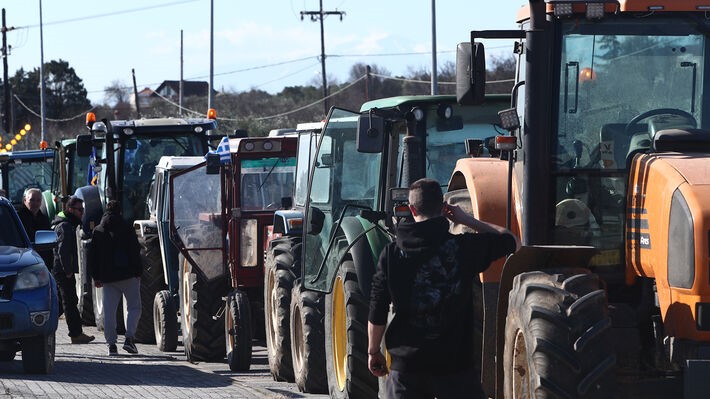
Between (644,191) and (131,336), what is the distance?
1017 cm

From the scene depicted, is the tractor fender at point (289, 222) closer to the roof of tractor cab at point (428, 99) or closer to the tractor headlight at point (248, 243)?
the tractor headlight at point (248, 243)

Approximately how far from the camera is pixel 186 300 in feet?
56.0

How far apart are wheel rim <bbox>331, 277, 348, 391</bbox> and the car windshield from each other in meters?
4.78

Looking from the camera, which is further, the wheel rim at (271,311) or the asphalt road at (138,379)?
the wheel rim at (271,311)

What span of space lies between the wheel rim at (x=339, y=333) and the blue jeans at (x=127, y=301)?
5909mm

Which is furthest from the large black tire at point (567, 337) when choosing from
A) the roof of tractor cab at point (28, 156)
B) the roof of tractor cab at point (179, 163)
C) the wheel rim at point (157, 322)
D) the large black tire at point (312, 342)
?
the roof of tractor cab at point (28, 156)

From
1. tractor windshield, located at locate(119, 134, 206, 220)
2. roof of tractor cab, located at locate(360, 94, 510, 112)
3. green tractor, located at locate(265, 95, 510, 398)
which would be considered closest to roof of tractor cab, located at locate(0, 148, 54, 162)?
tractor windshield, located at locate(119, 134, 206, 220)

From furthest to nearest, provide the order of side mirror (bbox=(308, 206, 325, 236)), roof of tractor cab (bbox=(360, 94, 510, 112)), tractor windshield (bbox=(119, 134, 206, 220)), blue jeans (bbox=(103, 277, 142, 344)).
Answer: tractor windshield (bbox=(119, 134, 206, 220)), blue jeans (bbox=(103, 277, 142, 344)), side mirror (bbox=(308, 206, 325, 236)), roof of tractor cab (bbox=(360, 94, 510, 112))

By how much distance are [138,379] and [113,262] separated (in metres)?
3.12

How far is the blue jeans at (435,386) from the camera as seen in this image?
24.0ft

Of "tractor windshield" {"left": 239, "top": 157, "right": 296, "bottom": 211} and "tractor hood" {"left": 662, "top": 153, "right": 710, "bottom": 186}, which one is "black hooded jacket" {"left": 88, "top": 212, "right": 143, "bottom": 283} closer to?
"tractor windshield" {"left": 239, "top": 157, "right": 296, "bottom": 211}

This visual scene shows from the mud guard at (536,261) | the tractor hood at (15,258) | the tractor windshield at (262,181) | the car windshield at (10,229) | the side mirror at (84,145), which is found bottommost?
the tractor hood at (15,258)

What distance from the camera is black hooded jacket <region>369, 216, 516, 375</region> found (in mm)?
7316

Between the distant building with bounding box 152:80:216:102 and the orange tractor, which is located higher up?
the distant building with bounding box 152:80:216:102
